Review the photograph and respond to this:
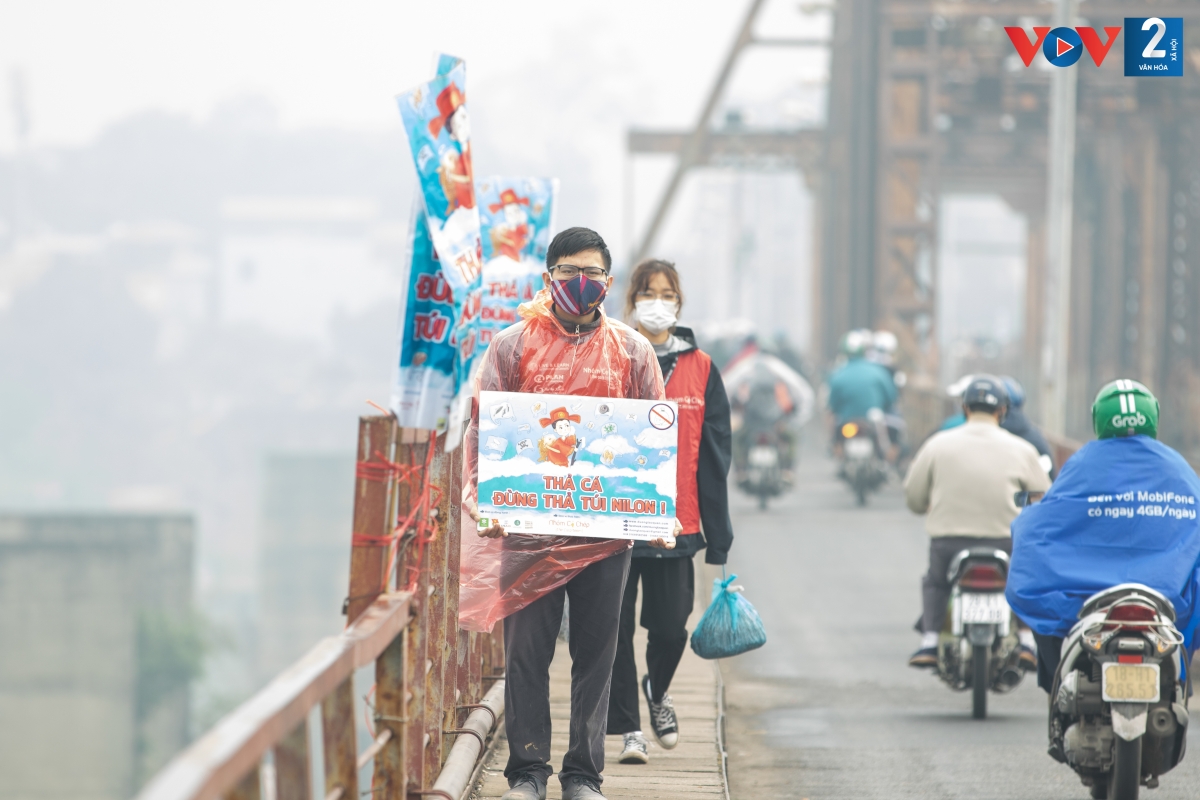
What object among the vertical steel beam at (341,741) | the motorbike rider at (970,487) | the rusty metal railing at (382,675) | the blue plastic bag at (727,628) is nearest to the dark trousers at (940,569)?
the motorbike rider at (970,487)

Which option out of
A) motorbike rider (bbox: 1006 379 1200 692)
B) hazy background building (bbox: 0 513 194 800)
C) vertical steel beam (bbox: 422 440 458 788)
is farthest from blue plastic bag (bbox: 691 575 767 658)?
hazy background building (bbox: 0 513 194 800)

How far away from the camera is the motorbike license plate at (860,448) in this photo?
19.0m

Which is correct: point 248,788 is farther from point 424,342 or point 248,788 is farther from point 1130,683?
point 1130,683

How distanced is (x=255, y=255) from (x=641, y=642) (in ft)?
505

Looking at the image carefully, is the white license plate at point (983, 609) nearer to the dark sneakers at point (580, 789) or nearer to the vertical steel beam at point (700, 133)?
the dark sneakers at point (580, 789)

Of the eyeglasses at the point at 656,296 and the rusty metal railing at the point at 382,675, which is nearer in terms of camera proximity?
the rusty metal railing at the point at 382,675

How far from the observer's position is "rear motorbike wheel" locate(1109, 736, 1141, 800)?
5.68 metres

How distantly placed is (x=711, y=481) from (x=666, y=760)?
1.10 m

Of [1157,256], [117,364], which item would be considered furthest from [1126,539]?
[117,364]

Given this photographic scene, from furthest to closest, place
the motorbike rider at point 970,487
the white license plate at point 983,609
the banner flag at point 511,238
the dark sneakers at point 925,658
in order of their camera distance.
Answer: the banner flag at point 511,238 < the dark sneakers at point 925,658 < the motorbike rider at point 970,487 < the white license plate at point 983,609

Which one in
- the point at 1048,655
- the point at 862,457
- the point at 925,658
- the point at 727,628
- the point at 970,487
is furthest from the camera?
the point at 862,457

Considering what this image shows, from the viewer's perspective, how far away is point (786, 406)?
18453mm

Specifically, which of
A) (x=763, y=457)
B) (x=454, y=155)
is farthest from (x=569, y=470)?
(x=763, y=457)

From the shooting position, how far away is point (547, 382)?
4961mm
